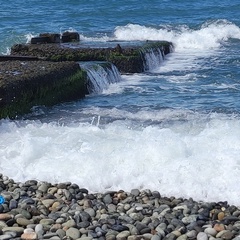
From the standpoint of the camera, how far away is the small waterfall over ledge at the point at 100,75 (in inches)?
450

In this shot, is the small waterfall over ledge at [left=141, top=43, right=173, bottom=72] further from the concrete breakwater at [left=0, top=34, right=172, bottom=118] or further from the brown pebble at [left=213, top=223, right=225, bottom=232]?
the brown pebble at [left=213, top=223, right=225, bottom=232]

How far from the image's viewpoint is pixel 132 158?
652cm

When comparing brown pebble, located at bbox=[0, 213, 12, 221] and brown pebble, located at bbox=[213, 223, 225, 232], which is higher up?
brown pebble, located at bbox=[0, 213, 12, 221]

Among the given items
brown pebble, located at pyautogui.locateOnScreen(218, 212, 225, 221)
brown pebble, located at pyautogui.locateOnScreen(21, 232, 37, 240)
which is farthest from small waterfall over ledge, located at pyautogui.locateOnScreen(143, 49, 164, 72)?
brown pebble, located at pyautogui.locateOnScreen(21, 232, 37, 240)

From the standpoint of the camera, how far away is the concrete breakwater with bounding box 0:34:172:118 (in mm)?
8719

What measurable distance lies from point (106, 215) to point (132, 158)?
1250 millimetres

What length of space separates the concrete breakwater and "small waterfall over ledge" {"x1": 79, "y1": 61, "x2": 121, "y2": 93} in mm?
270

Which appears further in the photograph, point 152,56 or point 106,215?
point 152,56

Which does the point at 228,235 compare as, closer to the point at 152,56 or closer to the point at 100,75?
the point at 100,75

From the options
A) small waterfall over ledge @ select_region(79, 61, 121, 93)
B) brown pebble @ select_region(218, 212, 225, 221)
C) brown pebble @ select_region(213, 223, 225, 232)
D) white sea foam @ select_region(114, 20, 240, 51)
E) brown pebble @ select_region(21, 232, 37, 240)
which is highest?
brown pebble @ select_region(21, 232, 37, 240)

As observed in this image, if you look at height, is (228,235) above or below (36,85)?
below

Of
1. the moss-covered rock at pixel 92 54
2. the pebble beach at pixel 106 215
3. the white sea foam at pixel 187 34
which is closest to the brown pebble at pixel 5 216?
the pebble beach at pixel 106 215

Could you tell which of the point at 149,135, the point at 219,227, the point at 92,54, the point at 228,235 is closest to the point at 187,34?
the point at 92,54

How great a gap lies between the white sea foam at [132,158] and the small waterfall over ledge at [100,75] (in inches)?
148
